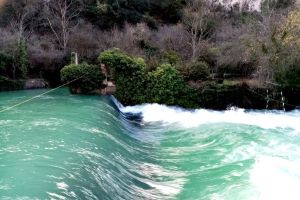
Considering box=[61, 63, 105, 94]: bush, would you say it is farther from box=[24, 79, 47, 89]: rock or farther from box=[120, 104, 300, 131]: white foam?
box=[24, 79, 47, 89]: rock

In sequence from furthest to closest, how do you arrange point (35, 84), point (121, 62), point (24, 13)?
point (24, 13) → point (35, 84) → point (121, 62)

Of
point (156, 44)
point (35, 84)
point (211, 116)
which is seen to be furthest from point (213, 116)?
point (35, 84)

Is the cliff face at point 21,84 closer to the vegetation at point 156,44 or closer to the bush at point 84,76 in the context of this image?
the vegetation at point 156,44

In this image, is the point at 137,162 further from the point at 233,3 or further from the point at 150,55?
the point at 233,3

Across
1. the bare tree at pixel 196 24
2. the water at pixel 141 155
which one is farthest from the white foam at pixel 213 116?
the bare tree at pixel 196 24

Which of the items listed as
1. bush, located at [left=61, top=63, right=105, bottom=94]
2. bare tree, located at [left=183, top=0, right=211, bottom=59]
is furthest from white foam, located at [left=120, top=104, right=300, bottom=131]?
bare tree, located at [left=183, top=0, right=211, bottom=59]

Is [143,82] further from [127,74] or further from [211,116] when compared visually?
[211,116]
